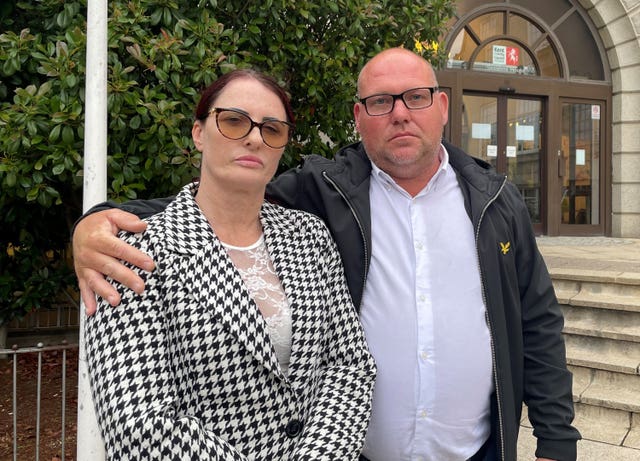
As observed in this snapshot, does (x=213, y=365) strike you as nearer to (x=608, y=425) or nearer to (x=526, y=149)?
(x=608, y=425)

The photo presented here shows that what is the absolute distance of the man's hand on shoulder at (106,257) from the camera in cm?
138

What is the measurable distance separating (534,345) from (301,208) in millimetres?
1101

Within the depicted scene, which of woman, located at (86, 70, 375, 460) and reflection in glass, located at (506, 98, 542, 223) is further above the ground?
reflection in glass, located at (506, 98, 542, 223)

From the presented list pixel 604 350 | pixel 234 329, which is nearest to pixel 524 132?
→ pixel 604 350

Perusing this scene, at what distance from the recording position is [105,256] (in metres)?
1.45

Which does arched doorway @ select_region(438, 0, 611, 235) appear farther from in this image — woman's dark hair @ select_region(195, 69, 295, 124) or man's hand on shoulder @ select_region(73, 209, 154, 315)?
man's hand on shoulder @ select_region(73, 209, 154, 315)

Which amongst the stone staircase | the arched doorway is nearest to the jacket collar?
the stone staircase

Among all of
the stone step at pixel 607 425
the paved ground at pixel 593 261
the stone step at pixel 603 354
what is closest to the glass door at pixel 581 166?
the paved ground at pixel 593 261

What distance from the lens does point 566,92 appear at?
10391mm

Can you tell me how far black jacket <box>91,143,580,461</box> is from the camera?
6.61ft

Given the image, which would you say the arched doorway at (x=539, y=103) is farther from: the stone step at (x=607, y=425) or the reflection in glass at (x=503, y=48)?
the stone step at (x=607, y=425)

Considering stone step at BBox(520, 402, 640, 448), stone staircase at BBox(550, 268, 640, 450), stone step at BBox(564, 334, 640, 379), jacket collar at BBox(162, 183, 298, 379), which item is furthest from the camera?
stone step at BBox(564, 334, 640, 379)

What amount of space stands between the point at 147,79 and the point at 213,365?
9.14 ft

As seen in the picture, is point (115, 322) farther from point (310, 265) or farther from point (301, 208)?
point (301, 208)
